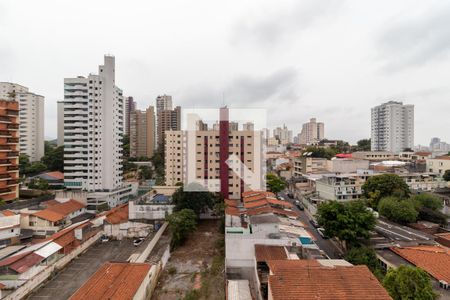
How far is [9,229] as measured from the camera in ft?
52.9

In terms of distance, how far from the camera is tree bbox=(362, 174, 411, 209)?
2025cm

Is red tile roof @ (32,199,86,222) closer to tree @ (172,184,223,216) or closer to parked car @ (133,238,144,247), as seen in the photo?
parked car @ (133,238,144,247)

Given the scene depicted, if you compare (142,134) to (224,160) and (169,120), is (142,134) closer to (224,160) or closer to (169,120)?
(169,120)

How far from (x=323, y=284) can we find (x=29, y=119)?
173ft

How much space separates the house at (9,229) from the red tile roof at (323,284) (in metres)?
17.9

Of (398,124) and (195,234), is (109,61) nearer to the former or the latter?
(195,234)

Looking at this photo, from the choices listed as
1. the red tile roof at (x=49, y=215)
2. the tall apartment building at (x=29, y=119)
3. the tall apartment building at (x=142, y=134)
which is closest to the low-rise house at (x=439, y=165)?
the red tile roof at (x=49, y=215)

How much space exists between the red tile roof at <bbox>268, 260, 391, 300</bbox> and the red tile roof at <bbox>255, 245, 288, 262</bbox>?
2.91 meters

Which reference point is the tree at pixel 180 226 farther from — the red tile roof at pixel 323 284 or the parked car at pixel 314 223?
the parked car at pixel 314 223

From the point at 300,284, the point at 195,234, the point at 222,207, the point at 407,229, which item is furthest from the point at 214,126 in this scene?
the point at 300,284

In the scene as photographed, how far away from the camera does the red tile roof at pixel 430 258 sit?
34.0 ft

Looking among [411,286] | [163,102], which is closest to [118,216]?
[411,286]

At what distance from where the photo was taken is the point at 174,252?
1567 centimetres

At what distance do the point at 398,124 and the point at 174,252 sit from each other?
59285 millimetres
